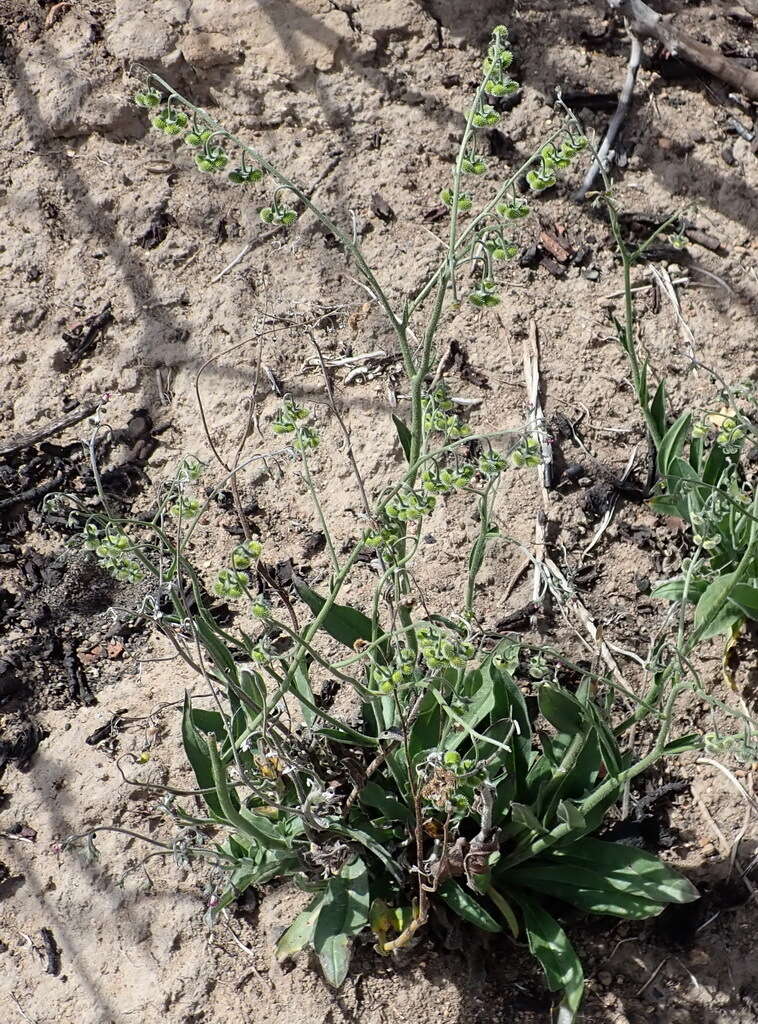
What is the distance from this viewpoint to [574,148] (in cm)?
194

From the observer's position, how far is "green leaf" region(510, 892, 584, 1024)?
2455 millimetres

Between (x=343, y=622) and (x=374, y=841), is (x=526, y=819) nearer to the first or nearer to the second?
(x=374, y=841)

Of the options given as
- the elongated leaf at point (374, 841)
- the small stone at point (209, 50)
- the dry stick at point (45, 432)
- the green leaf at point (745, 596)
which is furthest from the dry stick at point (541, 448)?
the small stone at point (209, 50)

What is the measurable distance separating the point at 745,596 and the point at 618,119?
2.25 metres

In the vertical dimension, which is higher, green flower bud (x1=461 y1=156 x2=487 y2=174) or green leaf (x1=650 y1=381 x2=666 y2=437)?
green flower bud (x1=461 y1=156 x2=487 y2=174)

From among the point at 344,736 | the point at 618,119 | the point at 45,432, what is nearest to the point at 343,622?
the point at 344,736

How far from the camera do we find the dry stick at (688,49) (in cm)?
412

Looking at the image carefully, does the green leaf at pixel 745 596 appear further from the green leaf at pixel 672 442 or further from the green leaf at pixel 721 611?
the green leaf at pixel 672 442

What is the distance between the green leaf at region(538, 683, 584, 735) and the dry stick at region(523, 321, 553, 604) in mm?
678

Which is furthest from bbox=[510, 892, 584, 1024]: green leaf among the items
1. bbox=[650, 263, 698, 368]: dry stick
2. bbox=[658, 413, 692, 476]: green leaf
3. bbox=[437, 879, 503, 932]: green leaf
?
bbox=[650, 263, 698, 368]: dry stick

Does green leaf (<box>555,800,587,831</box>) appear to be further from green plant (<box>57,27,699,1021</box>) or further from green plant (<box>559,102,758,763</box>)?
green plant (<box>559,102,758,763</box>)

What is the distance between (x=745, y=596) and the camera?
2.83 metres

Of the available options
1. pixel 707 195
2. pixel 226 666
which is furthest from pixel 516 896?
pixel 707 195

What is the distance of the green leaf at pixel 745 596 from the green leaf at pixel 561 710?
622 mm
